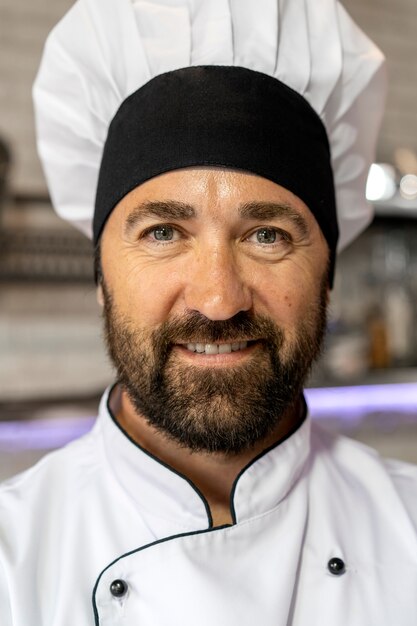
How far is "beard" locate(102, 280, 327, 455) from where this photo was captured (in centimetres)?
103

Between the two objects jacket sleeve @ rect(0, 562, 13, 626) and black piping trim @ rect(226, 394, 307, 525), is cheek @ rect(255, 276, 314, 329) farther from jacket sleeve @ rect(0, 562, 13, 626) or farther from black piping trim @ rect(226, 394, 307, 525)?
jacket sleeve @ rect(0, 562, 13, 626)

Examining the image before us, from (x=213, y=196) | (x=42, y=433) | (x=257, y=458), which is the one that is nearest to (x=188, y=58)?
(x=213, y=196)

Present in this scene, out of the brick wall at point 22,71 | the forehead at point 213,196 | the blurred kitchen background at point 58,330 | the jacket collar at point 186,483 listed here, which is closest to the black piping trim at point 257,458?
the jacket collar at point 186,483

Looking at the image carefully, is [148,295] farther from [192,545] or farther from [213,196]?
[192,545]

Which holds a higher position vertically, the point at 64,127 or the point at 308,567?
the point at 64,127

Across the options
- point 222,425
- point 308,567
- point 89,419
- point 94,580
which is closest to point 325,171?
point 222,425

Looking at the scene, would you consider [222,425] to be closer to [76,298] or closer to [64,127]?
[64,127]

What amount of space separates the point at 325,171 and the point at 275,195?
0.15m

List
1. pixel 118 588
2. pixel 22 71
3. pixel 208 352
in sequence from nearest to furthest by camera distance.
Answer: pixel 118 588, pixel 208 352, pixel 22 71

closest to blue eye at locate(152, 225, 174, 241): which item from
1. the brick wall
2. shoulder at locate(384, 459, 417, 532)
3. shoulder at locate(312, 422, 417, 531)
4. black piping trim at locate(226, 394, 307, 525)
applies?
black piping trim at locate(226, 394, 307, 525)

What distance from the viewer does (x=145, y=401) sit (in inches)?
42.3

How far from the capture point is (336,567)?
1.02 metres

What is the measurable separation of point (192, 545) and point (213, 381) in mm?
239

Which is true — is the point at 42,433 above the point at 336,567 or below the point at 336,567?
below
